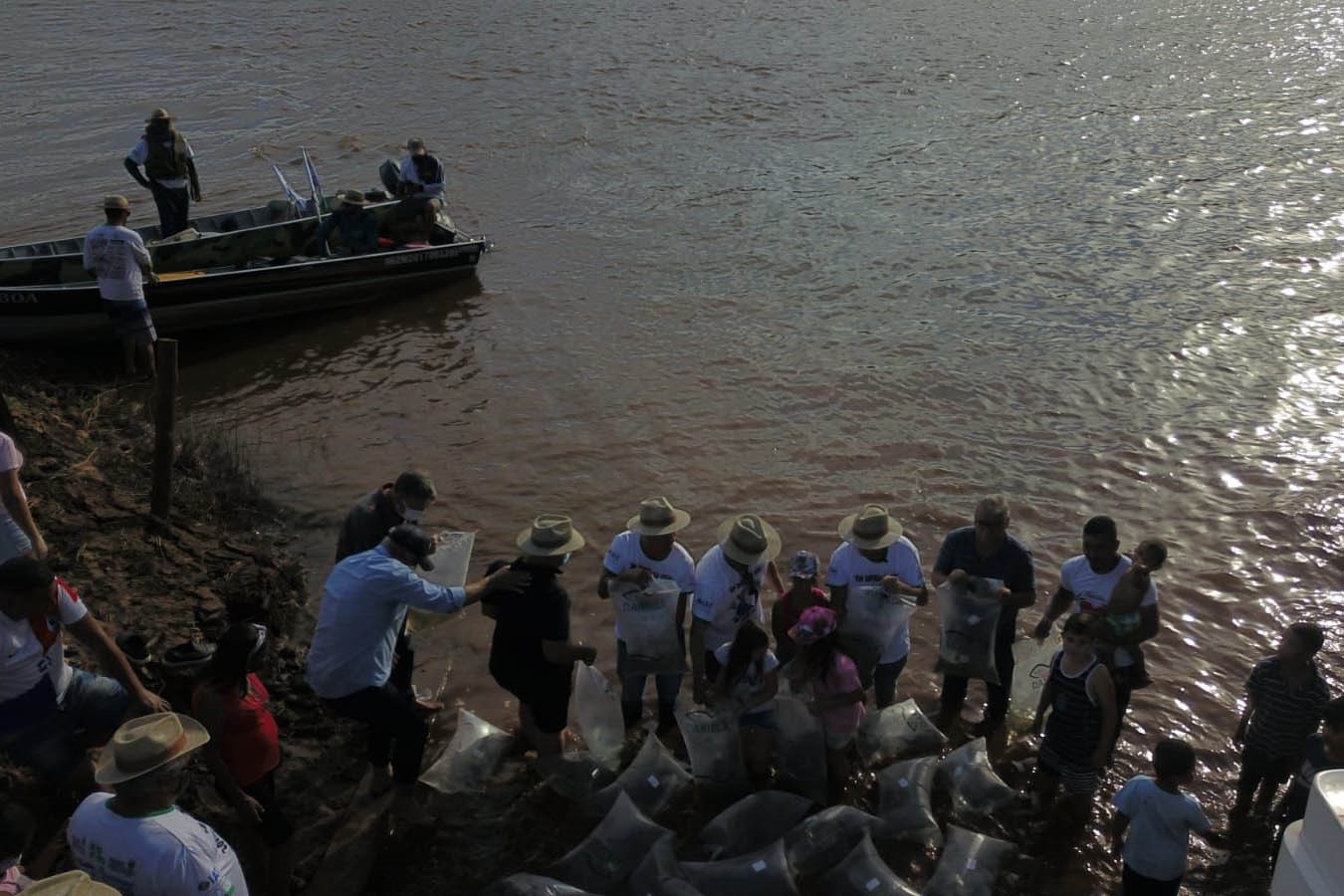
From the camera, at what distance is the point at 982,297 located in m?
13.9

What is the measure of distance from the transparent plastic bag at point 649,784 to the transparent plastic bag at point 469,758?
67cm

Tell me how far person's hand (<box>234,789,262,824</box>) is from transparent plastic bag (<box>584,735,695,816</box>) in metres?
1.66

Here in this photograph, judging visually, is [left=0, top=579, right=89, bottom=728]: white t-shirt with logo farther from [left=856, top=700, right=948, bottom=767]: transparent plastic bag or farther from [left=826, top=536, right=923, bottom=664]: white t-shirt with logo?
[left=856, top=700, right=948, bottom=767]: transparent plastic bag

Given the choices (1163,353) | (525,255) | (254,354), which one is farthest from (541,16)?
(1163,353)

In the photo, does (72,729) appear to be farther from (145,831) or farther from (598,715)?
(598,715)

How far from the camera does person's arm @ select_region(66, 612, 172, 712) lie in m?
5.04

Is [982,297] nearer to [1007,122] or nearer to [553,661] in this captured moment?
[1007,122]

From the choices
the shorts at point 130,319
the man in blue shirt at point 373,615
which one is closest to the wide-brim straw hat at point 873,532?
the man in blue shirt at point 373,615

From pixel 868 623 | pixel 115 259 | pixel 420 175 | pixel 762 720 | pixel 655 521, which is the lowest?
pixel 762 720

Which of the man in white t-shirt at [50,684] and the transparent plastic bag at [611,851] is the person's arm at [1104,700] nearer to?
the transparent plastic bag at [611,851]

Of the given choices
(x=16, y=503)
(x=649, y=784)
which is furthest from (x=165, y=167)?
(x=649, y=784)

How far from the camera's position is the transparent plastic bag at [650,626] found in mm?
6043

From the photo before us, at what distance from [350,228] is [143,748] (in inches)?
428

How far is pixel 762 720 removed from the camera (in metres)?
5.94
